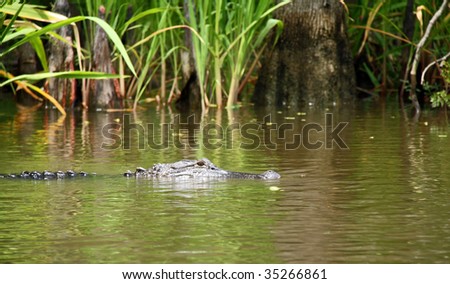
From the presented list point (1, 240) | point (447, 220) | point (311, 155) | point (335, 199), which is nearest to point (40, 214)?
point (1, 240)

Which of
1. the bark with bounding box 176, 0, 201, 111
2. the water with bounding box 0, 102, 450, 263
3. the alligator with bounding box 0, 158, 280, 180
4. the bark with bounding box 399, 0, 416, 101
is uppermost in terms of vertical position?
the bark with bounding box 399, 0, 416, 101

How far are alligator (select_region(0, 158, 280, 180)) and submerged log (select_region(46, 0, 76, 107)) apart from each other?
7477 mm

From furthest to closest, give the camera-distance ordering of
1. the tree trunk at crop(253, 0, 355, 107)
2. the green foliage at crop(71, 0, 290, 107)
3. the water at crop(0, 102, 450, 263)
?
the tree trunk at crop(253, 0, 355, 107), the green foliage at crop(71, 0, 290, 107), the water at crop(0, 102, 450, 263)

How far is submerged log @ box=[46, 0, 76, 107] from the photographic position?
17.3 m

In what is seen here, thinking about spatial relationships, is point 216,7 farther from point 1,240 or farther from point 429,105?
point 1,240

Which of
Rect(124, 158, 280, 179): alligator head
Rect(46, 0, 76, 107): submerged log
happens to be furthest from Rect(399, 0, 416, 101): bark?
Rect(124, 158, 280, 179): alligator head

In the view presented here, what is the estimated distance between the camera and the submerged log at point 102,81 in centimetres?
1731

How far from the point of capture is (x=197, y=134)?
14.1 meters

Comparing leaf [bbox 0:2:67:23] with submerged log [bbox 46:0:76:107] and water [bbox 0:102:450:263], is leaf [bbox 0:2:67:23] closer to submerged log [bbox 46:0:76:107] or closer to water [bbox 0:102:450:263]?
water [bbox 0:102:450:263]

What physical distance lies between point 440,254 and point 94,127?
9.43 m

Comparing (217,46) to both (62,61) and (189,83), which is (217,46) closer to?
(189,83)

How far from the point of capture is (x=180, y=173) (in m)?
9.84

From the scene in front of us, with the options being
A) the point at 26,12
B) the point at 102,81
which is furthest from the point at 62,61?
the point at 26,12

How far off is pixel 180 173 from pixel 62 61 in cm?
821
